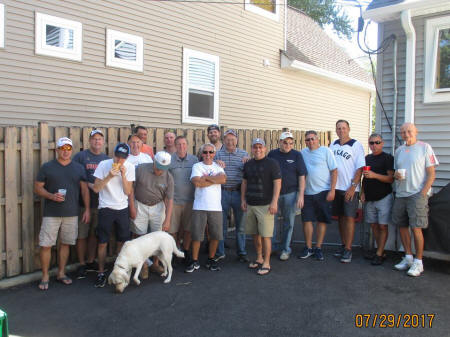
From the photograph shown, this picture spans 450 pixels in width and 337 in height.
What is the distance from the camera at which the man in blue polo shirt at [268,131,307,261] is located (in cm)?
560

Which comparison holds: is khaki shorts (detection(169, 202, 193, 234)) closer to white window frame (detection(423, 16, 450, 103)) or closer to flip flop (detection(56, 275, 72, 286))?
flip flop (detection(56, 275, 72, 286))

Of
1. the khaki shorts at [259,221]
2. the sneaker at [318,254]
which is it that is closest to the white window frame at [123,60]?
the khaki shorts at [259,221]

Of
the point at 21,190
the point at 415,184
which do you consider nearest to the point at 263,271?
the point at 415,184

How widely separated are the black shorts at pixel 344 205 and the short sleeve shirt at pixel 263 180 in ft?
3.60

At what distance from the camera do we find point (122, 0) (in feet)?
26.4

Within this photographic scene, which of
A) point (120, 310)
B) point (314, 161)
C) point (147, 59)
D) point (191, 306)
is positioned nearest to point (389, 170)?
point (314, 161)

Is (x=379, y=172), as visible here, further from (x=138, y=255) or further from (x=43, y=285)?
(x=43, y=285)

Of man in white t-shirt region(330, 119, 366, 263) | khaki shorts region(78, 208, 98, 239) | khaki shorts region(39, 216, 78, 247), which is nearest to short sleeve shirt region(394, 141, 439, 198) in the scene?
man in white t-shirt region(330, 119, 366, 263)

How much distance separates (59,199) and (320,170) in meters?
3.52

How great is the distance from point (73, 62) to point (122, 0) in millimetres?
1796

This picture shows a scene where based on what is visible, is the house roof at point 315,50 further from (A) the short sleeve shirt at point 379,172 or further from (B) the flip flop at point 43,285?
(B) the flip flop at point 43,285

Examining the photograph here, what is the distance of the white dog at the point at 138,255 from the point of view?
14.2ft

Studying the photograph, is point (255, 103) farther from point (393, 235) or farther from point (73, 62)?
point (393, 235)
